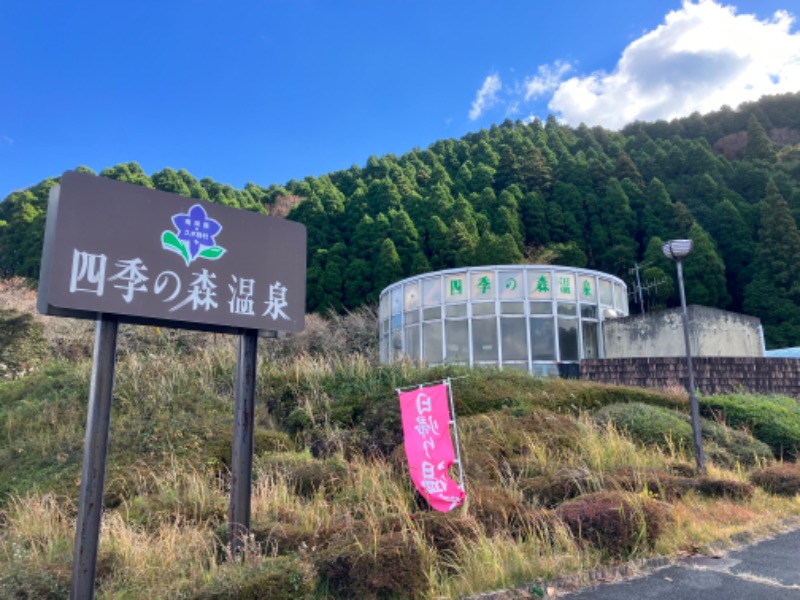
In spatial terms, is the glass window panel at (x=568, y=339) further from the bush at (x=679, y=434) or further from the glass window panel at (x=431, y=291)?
the bush at (x=679, y=434)

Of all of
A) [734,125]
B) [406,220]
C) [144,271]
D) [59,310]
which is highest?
[734,125]

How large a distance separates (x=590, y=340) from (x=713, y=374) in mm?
5030

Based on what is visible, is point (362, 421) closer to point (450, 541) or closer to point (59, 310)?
point (450, 541)

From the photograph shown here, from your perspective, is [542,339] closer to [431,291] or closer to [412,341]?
[431,291]

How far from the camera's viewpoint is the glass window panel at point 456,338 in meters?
16.0

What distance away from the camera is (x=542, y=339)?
15750 mm

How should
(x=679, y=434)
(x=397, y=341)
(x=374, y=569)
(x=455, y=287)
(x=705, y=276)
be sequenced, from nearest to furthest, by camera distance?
(x=374, y=569) → (x=679, y=434) → (x=455, y=287) → (x=397, y=341) → (x=705, y=276)

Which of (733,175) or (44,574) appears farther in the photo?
(733,175)

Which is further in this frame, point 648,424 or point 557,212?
point 557,212

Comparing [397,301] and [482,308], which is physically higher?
[397,301]

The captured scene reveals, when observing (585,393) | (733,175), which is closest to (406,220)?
(733,175)

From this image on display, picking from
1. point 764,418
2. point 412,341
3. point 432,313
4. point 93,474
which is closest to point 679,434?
point 764,418

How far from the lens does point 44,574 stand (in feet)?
10.5

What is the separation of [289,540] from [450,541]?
116 cm
